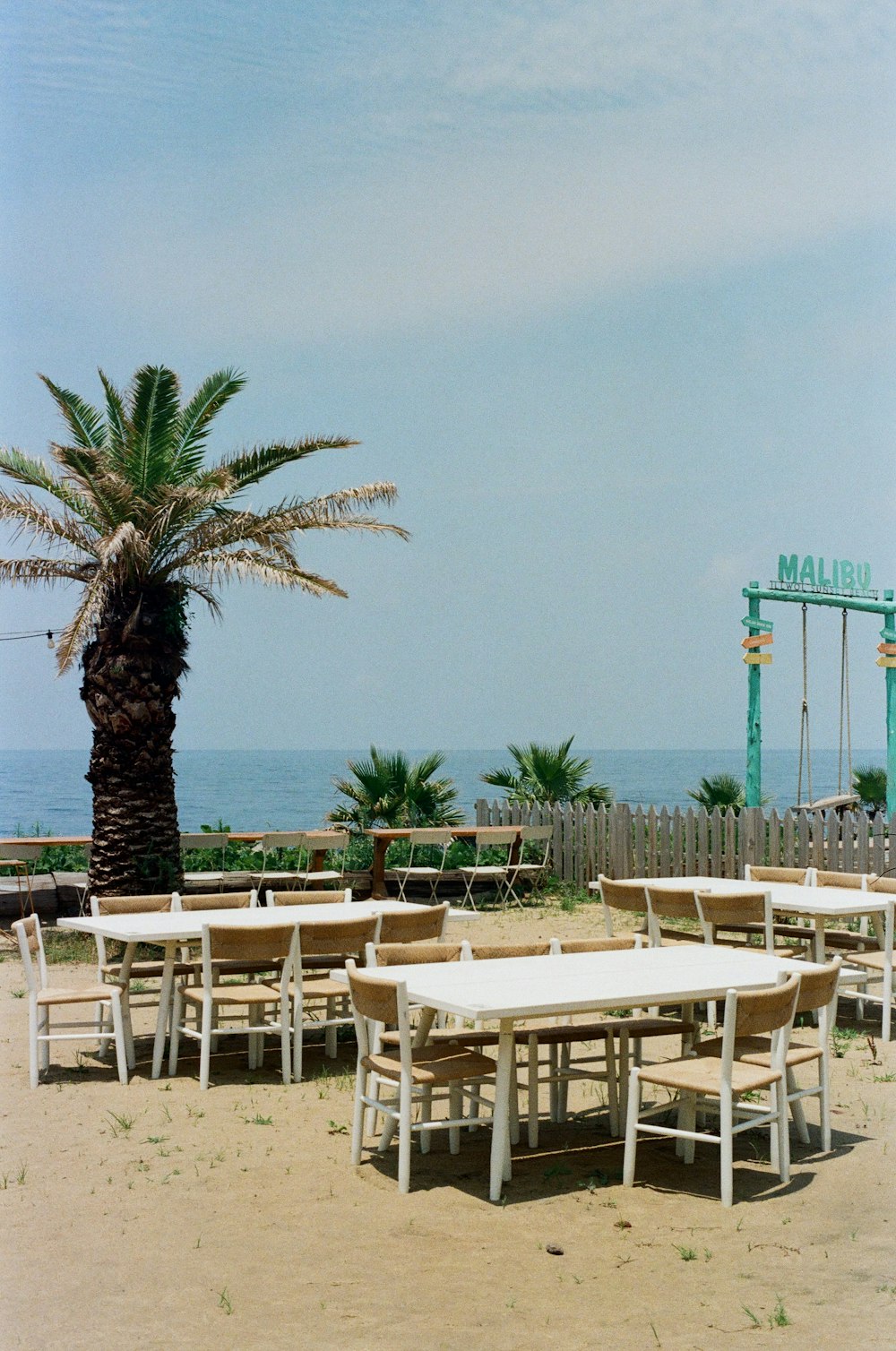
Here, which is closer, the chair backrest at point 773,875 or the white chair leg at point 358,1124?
the white chair leg at point 358,1124

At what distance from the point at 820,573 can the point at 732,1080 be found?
1278 cm

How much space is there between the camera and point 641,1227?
512 centimetres

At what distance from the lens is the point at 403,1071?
18.0 ft

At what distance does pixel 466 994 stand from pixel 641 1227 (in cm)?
107

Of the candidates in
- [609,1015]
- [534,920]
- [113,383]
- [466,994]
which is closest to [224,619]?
[113,383]

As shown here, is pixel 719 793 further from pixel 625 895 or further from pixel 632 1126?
pixel 632 1126

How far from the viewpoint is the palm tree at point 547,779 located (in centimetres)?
1956

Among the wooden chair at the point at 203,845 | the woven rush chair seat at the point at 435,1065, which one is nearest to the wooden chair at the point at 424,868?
the wooden chair at the point at 203,845

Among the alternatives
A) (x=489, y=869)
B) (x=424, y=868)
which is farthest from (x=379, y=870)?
(x=489, y=869)

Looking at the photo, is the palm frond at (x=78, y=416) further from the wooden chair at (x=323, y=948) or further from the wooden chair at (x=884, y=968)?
the wooden chair at (x=884, y=968)

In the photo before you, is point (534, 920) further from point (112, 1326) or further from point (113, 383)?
point (112, 1326)

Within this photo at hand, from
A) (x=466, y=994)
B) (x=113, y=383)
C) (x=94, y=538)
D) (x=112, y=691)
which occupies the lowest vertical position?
(x=466, y=994)

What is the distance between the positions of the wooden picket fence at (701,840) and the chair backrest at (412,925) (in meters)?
7.49

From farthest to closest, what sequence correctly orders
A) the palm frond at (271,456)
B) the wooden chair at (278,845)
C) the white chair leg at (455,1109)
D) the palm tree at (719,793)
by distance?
the palm tree at (719,793) < the wooden chair at (278,845) < the palm frond at (271,456) < the white chair leg at (455,1109)
